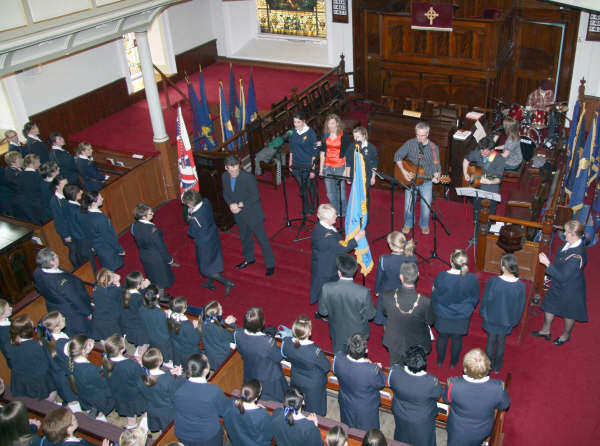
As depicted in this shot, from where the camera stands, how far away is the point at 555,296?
6.34 m

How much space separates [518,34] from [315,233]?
8676mm

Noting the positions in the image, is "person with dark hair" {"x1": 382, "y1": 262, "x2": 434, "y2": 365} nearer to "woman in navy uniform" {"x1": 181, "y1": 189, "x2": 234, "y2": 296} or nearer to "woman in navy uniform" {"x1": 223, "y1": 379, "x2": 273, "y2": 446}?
"woman in navy uniform" {"x1": 223, "y1": 379, "x2": 273, "y2": 446}

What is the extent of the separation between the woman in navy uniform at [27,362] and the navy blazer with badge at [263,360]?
205 cm

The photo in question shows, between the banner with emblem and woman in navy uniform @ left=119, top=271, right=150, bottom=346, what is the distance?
7654 mm

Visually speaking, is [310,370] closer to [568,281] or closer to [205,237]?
[205,237]

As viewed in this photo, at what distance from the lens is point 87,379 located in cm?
545

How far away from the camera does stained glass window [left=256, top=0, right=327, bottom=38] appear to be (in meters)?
15.3

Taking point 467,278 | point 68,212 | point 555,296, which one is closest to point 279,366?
point 467,278

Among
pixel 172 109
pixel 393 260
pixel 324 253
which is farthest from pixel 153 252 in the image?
pixel 172 109

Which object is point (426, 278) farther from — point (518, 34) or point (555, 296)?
point (518, 34)

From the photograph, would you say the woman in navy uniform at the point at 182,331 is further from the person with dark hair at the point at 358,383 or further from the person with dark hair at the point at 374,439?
the person with dark hair at the point at 374,439

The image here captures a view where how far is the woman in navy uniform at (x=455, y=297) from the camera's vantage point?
5.50 m

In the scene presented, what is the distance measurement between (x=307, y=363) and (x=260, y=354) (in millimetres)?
458

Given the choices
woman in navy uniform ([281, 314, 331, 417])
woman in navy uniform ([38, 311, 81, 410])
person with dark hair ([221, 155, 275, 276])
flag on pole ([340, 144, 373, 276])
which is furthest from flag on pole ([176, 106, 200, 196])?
woman in navy uniform ([281, 314, 331, 417])
